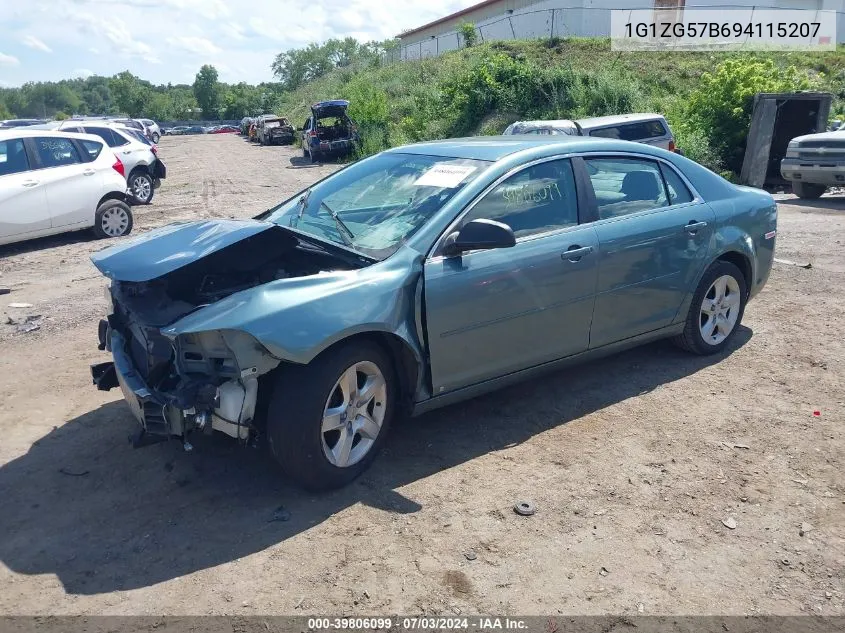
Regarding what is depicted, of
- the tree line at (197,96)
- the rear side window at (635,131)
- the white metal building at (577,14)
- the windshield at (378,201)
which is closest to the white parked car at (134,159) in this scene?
the rear side window at (635,131)

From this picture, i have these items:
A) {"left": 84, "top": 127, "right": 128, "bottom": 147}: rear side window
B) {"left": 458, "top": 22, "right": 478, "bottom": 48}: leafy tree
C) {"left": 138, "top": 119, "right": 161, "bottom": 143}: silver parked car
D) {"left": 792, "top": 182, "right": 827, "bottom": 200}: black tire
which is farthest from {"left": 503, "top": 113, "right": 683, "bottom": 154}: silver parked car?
{"left": 138, "top": 119, "right": 161, "bottom": 143}: silver parked car

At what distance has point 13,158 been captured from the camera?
10266 mm

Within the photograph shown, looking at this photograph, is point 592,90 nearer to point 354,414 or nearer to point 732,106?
point 732,106

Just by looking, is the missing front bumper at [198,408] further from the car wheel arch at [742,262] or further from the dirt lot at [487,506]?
the car wheel arch at [742,262]

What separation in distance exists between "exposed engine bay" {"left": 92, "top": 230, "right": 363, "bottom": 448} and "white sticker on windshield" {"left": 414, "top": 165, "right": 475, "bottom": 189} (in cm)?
75

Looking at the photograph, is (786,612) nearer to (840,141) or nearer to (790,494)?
(790,494)

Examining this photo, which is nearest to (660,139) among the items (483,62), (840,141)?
(840,141)

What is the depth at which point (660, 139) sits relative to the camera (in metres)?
15.1

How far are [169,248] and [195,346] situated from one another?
31.2 inches

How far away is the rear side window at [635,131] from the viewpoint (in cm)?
1469

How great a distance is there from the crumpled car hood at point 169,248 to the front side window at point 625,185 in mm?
2089

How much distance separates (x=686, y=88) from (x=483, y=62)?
27.0 ft

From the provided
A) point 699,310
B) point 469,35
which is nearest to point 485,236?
point 699,310

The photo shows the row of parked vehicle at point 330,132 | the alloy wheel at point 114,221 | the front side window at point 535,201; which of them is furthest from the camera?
the row of parked vehicle at point 330,132
